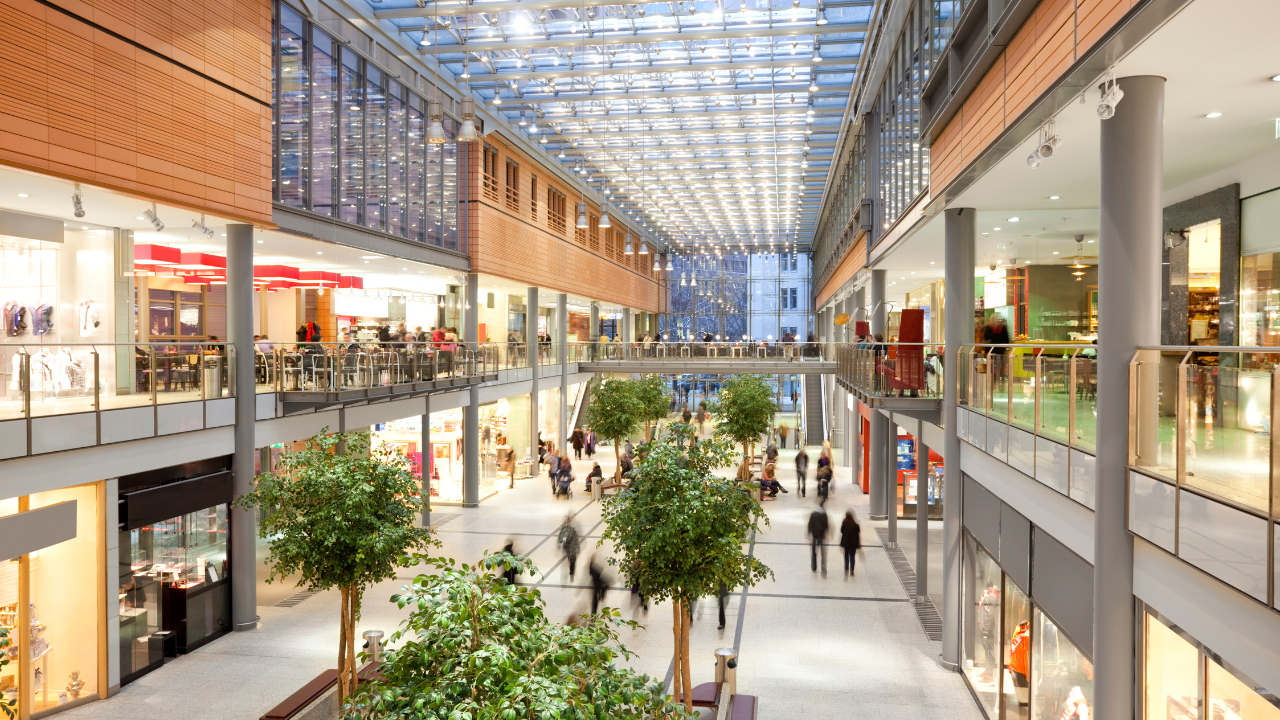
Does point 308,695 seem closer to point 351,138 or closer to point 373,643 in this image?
point 373,643

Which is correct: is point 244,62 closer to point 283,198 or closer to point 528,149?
point 283,198

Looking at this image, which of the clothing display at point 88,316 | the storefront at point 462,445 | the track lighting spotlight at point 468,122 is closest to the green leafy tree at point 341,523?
the track lighting spotlight at point 468,122

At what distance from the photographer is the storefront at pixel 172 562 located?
10.8 metres

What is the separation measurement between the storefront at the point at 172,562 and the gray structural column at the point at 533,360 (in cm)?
1508

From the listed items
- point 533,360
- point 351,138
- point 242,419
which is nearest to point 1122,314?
point 242,419

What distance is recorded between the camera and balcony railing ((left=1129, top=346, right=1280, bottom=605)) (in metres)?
3.81

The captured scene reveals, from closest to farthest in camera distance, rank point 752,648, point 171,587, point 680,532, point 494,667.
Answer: point 494,667
point 680,532
point 171,587
point 752,648

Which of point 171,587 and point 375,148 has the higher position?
point 375,148

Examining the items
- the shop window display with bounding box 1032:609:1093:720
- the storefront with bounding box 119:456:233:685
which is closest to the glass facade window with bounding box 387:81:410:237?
the storefront with bounding box 119:456:233:685

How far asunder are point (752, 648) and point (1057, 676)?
5161 millimetres

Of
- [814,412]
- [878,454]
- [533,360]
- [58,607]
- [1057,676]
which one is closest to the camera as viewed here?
[1057,676]

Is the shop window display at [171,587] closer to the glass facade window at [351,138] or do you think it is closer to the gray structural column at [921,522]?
the glass facade window at [351,138]

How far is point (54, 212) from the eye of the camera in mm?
12336

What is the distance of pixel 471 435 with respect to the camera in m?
22.3
